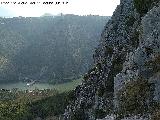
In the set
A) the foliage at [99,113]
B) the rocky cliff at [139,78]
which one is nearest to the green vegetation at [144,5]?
the rocky cliff at [139,78]

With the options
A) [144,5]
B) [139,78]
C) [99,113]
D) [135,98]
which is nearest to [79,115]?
[99,113]

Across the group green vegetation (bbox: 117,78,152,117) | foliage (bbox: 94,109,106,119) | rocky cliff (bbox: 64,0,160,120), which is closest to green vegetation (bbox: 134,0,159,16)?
rocky cliff (bbox: 64,0,160,120)

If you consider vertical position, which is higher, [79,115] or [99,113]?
[99,113]

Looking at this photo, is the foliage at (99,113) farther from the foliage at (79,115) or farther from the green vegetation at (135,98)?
the green vegetation at (135,98)

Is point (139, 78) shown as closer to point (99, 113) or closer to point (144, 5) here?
point (99, 113)

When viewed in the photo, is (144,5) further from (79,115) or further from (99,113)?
(79,115)

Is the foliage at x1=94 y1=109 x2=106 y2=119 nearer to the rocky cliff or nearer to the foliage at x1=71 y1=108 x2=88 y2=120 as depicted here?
the rocky cliff

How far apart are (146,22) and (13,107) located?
470 ft

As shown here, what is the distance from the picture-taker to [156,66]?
1013 inches

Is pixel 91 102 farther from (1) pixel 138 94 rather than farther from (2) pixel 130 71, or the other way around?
(1) pixel 138 94

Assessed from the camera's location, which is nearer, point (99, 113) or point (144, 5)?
point (144, 5)

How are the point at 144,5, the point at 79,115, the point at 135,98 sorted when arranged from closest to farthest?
1. the point at 135,98
2. the point at 144,5
3. the point at 79,115

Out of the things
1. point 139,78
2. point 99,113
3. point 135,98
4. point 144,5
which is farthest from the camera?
point 99,113

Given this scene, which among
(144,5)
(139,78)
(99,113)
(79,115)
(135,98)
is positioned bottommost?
(79,115)
